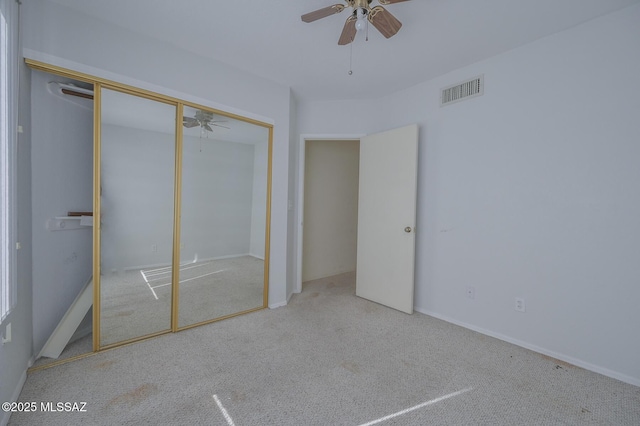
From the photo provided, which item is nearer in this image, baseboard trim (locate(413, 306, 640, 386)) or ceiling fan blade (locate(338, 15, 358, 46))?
ceiling fan blade (locate(338, 15, 358, 46))

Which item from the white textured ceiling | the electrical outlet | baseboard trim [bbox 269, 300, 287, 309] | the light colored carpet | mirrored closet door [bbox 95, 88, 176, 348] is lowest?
the light colored carpet

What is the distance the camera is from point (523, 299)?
226cm

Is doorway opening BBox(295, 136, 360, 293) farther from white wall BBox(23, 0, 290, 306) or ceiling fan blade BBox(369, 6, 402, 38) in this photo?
ceiling fan blade BBox(369, 6, 402, 38)

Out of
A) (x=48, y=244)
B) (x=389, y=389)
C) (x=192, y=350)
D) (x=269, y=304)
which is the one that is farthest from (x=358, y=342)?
(x=48, y=244)

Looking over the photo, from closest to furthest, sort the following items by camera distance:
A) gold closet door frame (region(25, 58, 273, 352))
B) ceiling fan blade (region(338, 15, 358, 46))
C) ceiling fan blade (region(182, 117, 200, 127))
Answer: ceiling fan blade (region(338, 15, 358, 46)), gold closet door frame (region(25, 58, 273, 352)), ceiling fan blade (region(182, 117, 200, 127))

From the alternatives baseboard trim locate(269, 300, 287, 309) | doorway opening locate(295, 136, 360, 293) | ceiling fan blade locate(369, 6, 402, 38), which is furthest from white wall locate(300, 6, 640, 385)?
doorway opening locate(295, 136, 360, 293)

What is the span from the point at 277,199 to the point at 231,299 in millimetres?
1159

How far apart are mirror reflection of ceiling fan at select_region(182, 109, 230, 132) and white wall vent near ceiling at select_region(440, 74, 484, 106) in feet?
7.41

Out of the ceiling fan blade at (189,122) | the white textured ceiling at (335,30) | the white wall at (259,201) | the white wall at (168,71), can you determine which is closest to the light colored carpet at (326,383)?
the white wall at (259,201)

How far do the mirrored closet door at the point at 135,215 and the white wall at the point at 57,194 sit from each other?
26cm

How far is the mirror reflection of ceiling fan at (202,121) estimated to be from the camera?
2.41 m

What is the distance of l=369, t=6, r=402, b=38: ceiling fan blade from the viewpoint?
1.58m

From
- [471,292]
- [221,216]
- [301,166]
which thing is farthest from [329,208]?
[471,292]

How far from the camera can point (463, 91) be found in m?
2.60
